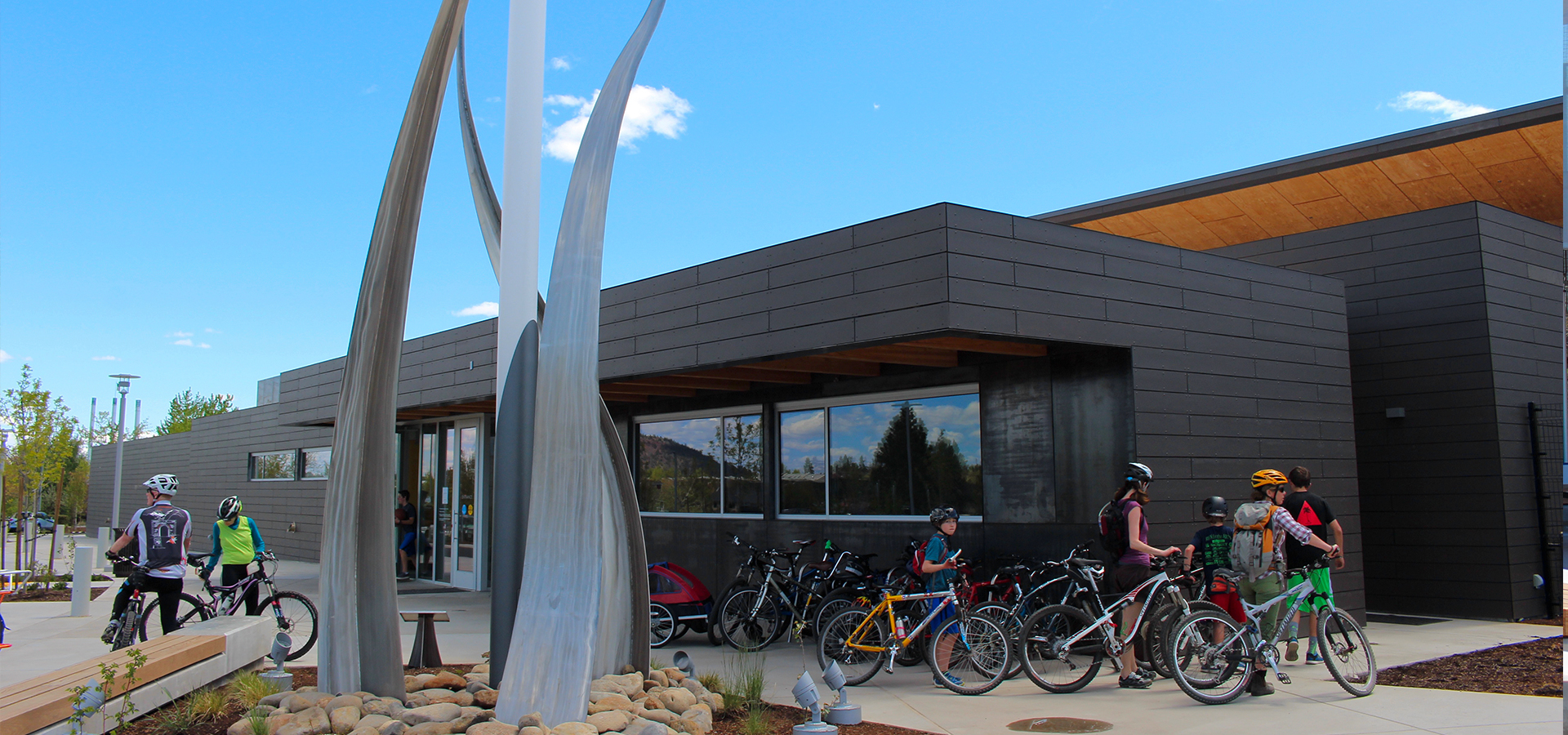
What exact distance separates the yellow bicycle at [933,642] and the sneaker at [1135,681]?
92 centimetres

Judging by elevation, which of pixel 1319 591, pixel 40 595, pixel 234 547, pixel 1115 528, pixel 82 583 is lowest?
pixel 40 595

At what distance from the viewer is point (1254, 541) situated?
7.80m

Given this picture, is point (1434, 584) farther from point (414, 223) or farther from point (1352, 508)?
point (414, 223)

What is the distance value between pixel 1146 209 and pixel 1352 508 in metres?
6.96

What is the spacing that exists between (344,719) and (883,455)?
6715 mm

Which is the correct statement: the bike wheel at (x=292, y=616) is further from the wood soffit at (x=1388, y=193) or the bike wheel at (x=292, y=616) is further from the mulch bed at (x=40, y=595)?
the wood soffit at (x=1388, y=193)

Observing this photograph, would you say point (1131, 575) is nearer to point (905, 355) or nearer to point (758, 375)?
point (905, 355)

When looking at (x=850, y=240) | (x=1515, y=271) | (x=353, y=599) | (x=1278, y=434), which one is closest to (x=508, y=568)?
(x=353, y=599)

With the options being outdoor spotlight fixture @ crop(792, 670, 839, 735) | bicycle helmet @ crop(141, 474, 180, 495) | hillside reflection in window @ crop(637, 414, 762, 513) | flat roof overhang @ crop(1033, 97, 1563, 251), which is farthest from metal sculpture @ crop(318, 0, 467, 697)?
flat roof overhang @ crop(1033, 97, 1563, 251)

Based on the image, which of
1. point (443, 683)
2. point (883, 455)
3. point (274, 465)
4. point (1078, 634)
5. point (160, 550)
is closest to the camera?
point (443, 683)

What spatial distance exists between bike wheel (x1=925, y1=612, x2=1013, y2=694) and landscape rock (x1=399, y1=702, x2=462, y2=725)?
3495 millimetres

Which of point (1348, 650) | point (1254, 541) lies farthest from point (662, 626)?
point (1348, 650)

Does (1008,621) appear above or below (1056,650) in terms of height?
above

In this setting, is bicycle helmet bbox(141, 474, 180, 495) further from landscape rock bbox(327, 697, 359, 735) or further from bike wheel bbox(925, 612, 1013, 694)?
bike wheel bbox(925, 612, 1013, 694)
